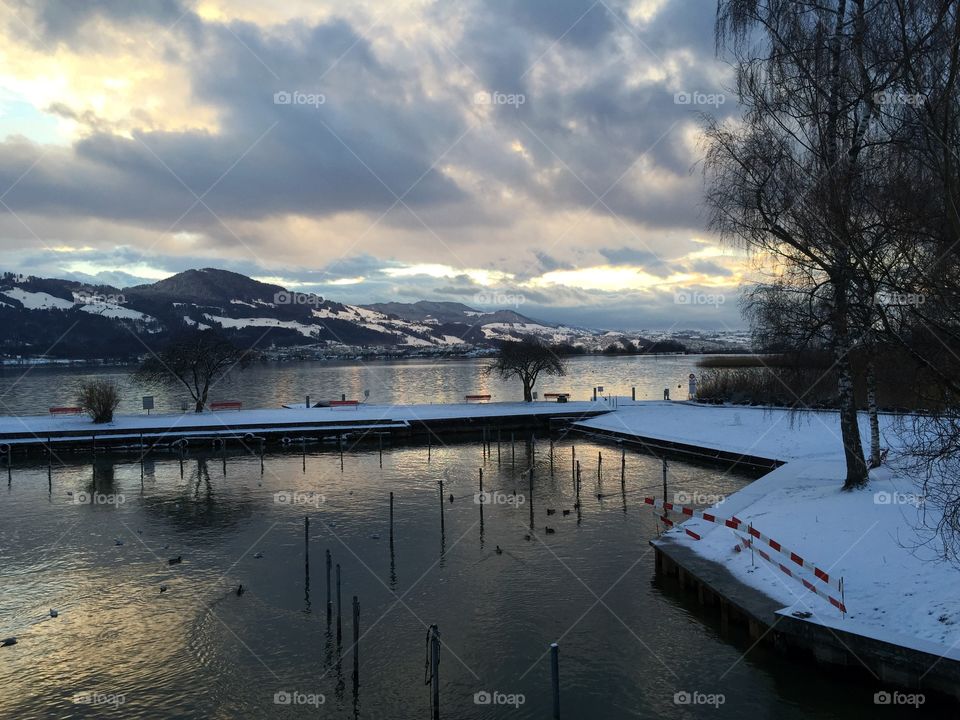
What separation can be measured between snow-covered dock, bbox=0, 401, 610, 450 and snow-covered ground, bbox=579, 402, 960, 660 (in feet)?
95.1

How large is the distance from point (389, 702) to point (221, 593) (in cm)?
782

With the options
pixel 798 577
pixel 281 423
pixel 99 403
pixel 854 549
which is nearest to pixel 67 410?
pixel 99 403

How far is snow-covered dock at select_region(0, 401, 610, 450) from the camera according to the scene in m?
46.6

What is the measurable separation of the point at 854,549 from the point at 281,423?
42.3 metres

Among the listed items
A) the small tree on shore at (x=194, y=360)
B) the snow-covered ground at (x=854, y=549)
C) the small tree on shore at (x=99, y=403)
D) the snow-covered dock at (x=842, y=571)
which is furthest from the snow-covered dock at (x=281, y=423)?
the snow-covered dock at (x=842, y=571)

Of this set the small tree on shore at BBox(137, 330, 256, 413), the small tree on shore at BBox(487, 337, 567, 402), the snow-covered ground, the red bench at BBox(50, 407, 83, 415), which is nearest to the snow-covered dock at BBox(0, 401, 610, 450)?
the red bench at BBox(50, 407, 83, 415)

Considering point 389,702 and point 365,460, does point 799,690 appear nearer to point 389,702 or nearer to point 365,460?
point 389,702

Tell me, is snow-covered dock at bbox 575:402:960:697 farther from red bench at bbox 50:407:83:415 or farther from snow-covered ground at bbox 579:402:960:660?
red bench at bbox 50:407:83:415

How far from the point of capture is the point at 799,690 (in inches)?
528

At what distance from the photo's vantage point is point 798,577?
15.9 meters

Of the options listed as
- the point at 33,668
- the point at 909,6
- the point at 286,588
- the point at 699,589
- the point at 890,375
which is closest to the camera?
the point at 909,6

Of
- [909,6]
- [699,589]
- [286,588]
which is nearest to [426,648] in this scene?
[286,588]

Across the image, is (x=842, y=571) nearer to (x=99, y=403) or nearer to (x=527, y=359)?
(x=527, y=359)

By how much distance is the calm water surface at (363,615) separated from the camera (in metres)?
13.4
